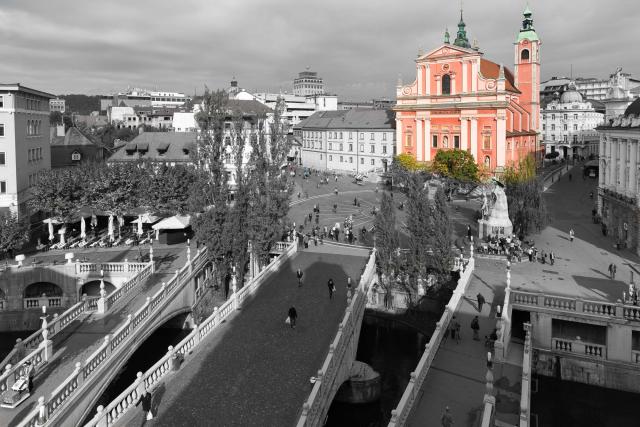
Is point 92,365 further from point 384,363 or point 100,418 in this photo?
point 384,363

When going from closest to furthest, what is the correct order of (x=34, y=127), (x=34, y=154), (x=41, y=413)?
(x=41, y=413) → (x=34, y=154) → (x=34, y=127)

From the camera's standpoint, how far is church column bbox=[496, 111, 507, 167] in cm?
7394

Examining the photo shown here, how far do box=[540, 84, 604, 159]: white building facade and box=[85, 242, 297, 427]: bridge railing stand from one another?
369ft

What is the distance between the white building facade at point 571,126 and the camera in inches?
4938

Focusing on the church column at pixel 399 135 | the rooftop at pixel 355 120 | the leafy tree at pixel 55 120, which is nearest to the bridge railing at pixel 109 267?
the church column at pixel 399 135

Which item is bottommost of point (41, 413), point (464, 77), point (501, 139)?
point (41, 413)

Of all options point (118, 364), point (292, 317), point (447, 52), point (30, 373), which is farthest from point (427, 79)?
point (30, 373)

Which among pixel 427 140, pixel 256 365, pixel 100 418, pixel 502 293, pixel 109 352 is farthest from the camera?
pixel 427 140

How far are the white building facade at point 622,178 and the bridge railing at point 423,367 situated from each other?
1660 centimetres

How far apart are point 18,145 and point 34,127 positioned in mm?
5054

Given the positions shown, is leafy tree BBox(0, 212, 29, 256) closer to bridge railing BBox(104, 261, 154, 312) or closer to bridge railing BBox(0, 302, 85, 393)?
bridge railing BBox(104, 261, 154, 312)

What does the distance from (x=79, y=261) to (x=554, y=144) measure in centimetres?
11776

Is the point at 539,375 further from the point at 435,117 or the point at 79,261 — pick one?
the point at 435,117

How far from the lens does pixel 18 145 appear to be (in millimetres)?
47844
